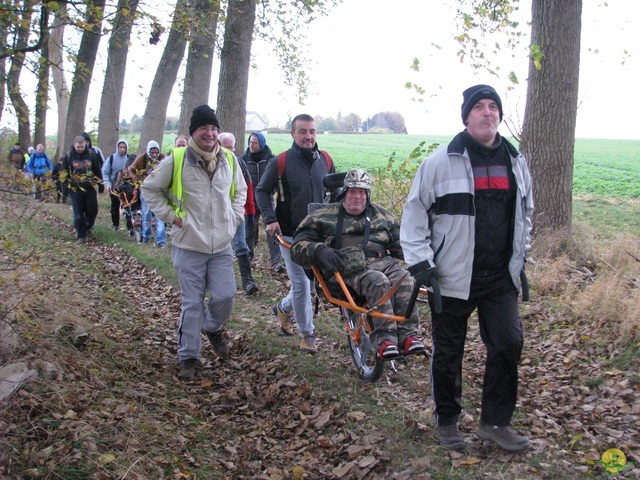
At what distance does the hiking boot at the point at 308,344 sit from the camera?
21.2 ft

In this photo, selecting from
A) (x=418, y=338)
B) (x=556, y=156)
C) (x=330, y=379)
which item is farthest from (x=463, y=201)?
(x=556, y=156)

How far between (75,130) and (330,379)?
17093mm

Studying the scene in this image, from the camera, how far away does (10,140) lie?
30.2m

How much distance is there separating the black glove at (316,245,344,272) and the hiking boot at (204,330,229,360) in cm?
151

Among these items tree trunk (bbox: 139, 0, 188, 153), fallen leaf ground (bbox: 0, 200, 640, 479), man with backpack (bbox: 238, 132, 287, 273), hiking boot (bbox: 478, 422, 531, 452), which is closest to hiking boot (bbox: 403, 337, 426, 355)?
fallen leaf ground (bbox: 0, 200, 640, 479)

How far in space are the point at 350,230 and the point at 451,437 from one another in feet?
6.91

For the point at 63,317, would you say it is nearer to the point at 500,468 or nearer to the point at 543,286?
the point at 500,468

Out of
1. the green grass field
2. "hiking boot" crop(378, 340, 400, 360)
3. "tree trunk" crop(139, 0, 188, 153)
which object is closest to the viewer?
"hiking boot" crop(378, 340, 400, 360)

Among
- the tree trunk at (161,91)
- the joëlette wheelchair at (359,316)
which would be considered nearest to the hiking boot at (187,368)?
the joëlette wheelchair at (359,316)

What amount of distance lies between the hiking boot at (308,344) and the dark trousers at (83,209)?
7.85 metres

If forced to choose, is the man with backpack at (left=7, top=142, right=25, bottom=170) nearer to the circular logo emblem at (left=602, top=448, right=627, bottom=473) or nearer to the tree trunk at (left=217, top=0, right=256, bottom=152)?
the tree trunk at (left=217, top=0, right=256, bottom=152)

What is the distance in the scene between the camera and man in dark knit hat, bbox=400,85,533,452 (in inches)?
159

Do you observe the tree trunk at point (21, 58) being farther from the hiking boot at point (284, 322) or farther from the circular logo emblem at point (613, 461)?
the circular logo emblem at point (613, 461)

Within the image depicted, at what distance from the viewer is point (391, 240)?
5.82 m
